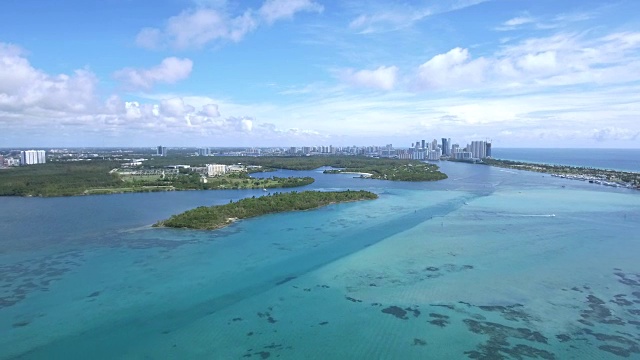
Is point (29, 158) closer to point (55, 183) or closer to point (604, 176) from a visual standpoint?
point (55, 183)

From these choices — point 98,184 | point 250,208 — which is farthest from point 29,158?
point 250,208

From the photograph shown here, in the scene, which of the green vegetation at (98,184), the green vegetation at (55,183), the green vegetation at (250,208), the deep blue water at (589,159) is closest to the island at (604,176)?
the deep blue water at (589,159)

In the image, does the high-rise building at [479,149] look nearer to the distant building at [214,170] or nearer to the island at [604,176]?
the island at [604,176]

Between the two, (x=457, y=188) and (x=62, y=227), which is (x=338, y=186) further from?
(x=62, y=227)

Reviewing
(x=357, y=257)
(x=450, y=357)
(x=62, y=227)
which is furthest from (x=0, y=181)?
(x=450, y=357)

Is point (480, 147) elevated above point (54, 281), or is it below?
above

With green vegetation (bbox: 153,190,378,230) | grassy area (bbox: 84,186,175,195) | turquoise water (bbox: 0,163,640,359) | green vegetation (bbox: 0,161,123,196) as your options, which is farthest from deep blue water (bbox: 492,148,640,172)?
green vegetation (bbox: 0,161,123,196)

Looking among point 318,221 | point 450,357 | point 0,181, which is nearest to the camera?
point 450,357

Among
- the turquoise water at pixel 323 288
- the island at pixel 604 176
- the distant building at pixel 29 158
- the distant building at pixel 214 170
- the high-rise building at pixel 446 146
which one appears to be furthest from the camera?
the high-rise building at pixel 446 146
